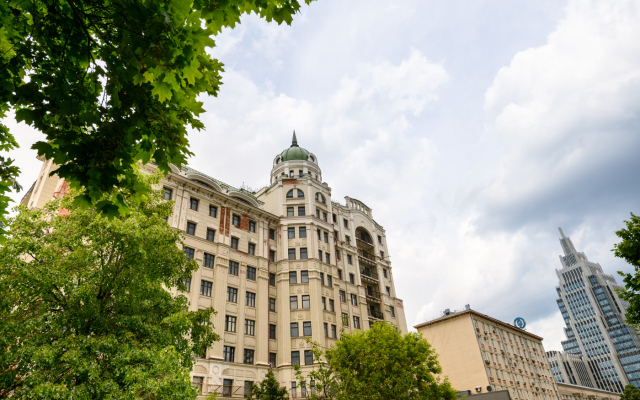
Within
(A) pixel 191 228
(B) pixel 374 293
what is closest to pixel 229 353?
(A) pixel 191 228

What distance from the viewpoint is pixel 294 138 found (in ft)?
195

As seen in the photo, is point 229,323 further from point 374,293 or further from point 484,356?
point 484,356

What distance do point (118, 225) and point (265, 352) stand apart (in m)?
23.4

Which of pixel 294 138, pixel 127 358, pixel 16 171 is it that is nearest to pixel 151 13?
pixel 16 171

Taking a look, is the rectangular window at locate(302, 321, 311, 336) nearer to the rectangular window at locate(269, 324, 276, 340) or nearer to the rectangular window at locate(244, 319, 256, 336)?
the rectangular window at locate(269, 324, 276, 340)

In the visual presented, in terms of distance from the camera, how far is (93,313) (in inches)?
489

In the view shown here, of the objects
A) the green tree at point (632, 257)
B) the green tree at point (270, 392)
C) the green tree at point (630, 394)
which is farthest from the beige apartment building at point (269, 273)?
the green tree at point (630, 394)

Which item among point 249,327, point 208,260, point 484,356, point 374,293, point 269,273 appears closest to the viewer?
point 249,327

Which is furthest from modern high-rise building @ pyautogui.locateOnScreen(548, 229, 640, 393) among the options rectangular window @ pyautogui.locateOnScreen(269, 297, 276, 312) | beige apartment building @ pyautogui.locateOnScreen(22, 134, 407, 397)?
rectangular window @ pyautogui.locateOnScreen(269, 297, 276, 312)

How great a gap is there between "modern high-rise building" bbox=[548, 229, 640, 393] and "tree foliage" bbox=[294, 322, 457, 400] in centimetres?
14746

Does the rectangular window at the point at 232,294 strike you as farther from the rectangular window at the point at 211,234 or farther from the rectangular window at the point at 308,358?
the rectangular window at the point at 308,358

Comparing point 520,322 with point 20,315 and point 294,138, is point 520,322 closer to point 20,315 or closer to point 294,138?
point 294,138

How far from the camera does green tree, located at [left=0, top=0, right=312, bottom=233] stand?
4.55 metres

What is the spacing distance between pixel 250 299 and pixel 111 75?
31.7 meters
